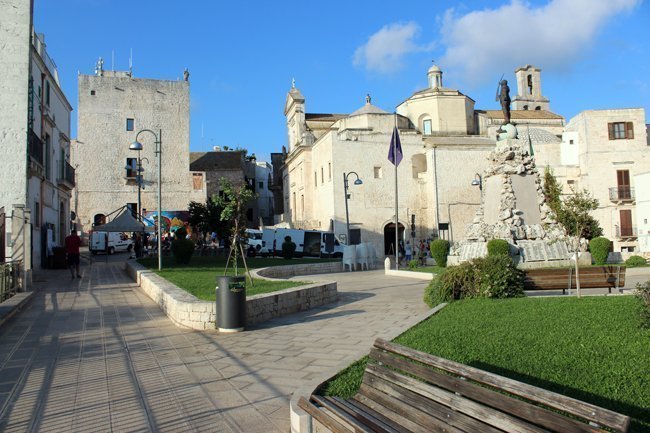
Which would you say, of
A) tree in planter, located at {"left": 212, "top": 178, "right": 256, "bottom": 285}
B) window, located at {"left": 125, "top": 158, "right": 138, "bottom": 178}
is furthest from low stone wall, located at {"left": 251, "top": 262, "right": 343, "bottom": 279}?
window, located at {"left": 125, "top": 158, "right": 138, "bottom": 178}

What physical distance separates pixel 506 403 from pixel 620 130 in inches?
1779

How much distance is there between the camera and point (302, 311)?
37.4 feet

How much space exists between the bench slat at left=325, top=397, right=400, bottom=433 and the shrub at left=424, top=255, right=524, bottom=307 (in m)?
6.39

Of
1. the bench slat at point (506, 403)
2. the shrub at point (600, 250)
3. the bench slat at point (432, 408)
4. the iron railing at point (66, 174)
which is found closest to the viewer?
the bench slat at point (506, 403)

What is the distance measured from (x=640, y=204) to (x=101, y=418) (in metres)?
40.8

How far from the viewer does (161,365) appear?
6.74m

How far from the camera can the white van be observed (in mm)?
38594

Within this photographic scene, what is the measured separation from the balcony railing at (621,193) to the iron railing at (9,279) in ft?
133

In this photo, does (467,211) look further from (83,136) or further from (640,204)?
(83,136)

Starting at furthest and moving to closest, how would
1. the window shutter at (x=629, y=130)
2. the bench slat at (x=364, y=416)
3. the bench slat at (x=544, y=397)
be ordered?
the window shutter at (x=629, y=130), the bench slat at (x=364, y=416), the bench slat at (x=544, y=397)

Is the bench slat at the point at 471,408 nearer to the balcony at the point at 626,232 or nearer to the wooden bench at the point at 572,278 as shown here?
Answer: the wooden bench at the point at 572,278

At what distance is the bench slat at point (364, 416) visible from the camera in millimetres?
3379

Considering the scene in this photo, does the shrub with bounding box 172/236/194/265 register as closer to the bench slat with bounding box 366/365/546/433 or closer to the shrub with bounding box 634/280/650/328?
the shrub with bounding box 634/280/650/328

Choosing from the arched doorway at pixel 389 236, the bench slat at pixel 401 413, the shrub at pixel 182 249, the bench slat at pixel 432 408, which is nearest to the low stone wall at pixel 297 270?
the shrub at pixel 182 249
